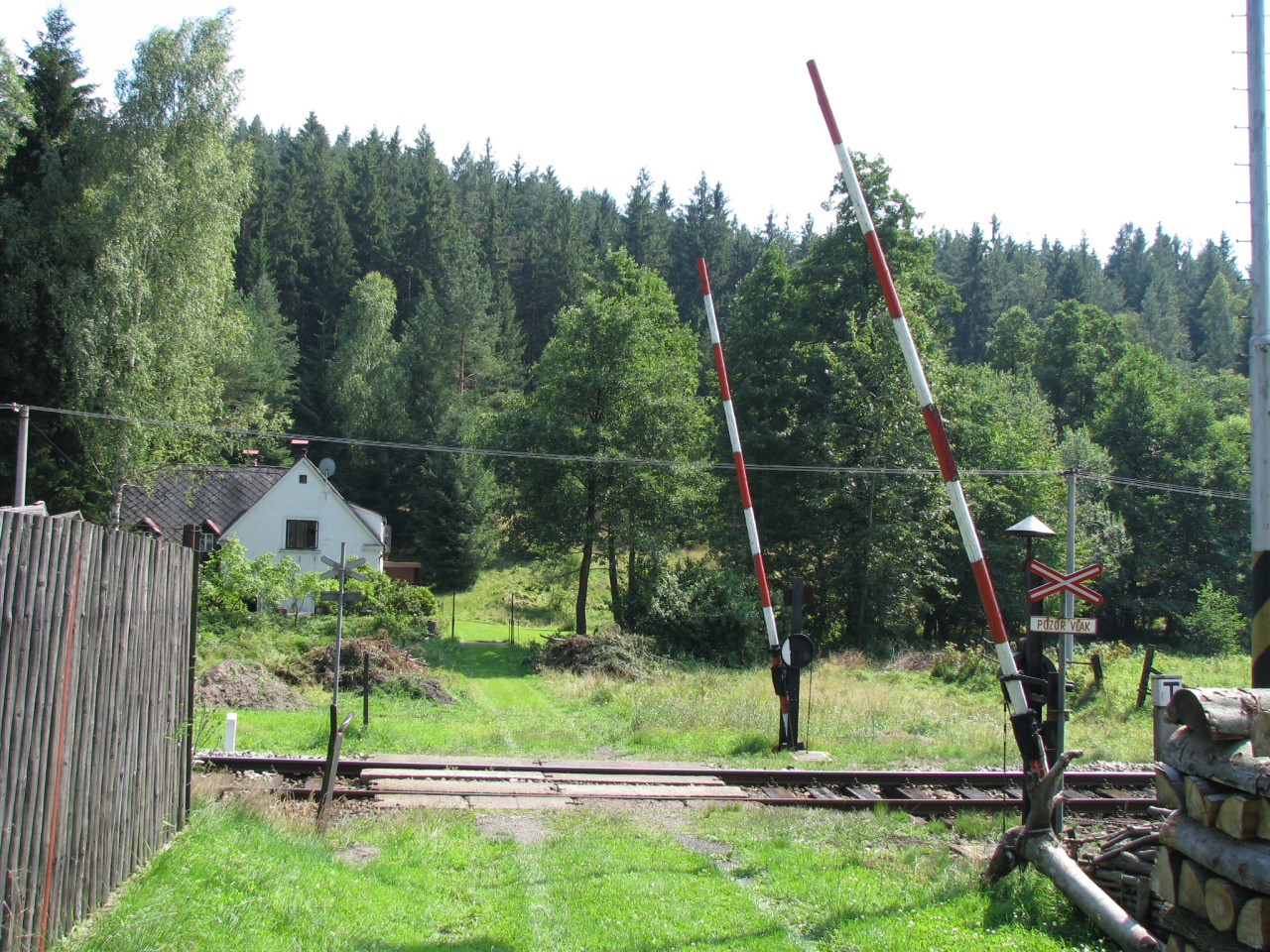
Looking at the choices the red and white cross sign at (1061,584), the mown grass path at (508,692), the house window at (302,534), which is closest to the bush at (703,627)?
the mown grass path at (508,692)

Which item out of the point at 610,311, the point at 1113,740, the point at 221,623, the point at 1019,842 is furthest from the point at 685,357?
the point at 1019,842

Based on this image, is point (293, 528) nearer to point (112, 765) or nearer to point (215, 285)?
point (215, 285)

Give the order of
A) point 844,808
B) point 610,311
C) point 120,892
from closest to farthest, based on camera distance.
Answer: point 120,892 < point 844,808 < point 610,311

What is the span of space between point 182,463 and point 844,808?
2653cm

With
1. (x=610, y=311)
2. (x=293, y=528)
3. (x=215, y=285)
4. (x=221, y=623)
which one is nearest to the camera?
(x=221, y=623)

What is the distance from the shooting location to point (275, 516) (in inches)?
1528

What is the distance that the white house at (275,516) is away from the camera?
1517 inches

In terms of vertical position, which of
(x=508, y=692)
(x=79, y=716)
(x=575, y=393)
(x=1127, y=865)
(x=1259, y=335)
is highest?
(x=575, y=393)

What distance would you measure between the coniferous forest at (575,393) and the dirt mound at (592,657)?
12.2 feet

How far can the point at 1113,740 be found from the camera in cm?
1564

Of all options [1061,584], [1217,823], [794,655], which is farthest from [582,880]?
[794,655]

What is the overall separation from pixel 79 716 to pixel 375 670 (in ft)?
52.2

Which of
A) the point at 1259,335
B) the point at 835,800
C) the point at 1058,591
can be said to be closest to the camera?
the point at 1058,591

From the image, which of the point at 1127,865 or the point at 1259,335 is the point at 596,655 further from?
the point at 1127,865
